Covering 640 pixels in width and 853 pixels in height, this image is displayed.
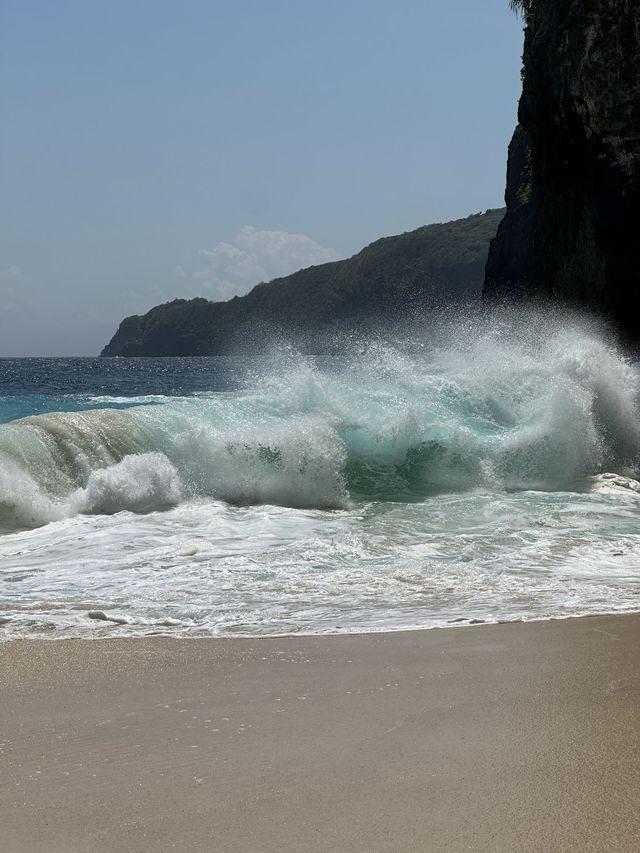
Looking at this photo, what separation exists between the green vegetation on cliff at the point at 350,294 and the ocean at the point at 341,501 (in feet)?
272

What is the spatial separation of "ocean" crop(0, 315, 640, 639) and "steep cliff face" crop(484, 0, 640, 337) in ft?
15.7

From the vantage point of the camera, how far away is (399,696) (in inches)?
135

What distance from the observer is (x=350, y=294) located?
11488 centimetres

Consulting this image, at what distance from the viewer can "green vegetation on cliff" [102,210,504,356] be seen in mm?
106750

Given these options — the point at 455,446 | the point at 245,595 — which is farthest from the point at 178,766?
the point at 455,446

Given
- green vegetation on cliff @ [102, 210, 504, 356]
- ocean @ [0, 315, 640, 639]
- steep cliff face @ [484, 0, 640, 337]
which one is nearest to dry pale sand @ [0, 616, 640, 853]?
ocean @ [0, 315, 640, 639]

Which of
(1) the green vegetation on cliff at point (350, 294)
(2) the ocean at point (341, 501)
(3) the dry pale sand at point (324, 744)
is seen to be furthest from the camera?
(1) the green vegetation on cliff at point (350, 294)

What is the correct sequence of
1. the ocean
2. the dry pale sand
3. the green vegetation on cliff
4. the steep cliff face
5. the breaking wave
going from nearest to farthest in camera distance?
the dry pale sand < the ocean < the breaking wave < the steep cliff face < the green vegetation on cliff

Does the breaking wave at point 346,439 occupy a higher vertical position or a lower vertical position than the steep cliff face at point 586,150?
lower

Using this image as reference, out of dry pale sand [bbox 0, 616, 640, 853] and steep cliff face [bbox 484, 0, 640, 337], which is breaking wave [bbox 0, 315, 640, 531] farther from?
steep cliff face [bbox 484, 0, 640, 337]

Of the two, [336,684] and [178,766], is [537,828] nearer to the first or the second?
[178,766]

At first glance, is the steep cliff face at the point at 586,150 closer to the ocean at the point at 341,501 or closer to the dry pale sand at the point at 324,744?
the ocean at the point at 341,501

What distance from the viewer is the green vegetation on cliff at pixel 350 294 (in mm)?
106750


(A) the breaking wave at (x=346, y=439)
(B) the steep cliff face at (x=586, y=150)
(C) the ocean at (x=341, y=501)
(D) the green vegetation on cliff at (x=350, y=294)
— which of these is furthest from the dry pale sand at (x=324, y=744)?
(D) the green vegetation on cliff at (x=350, y=294)
